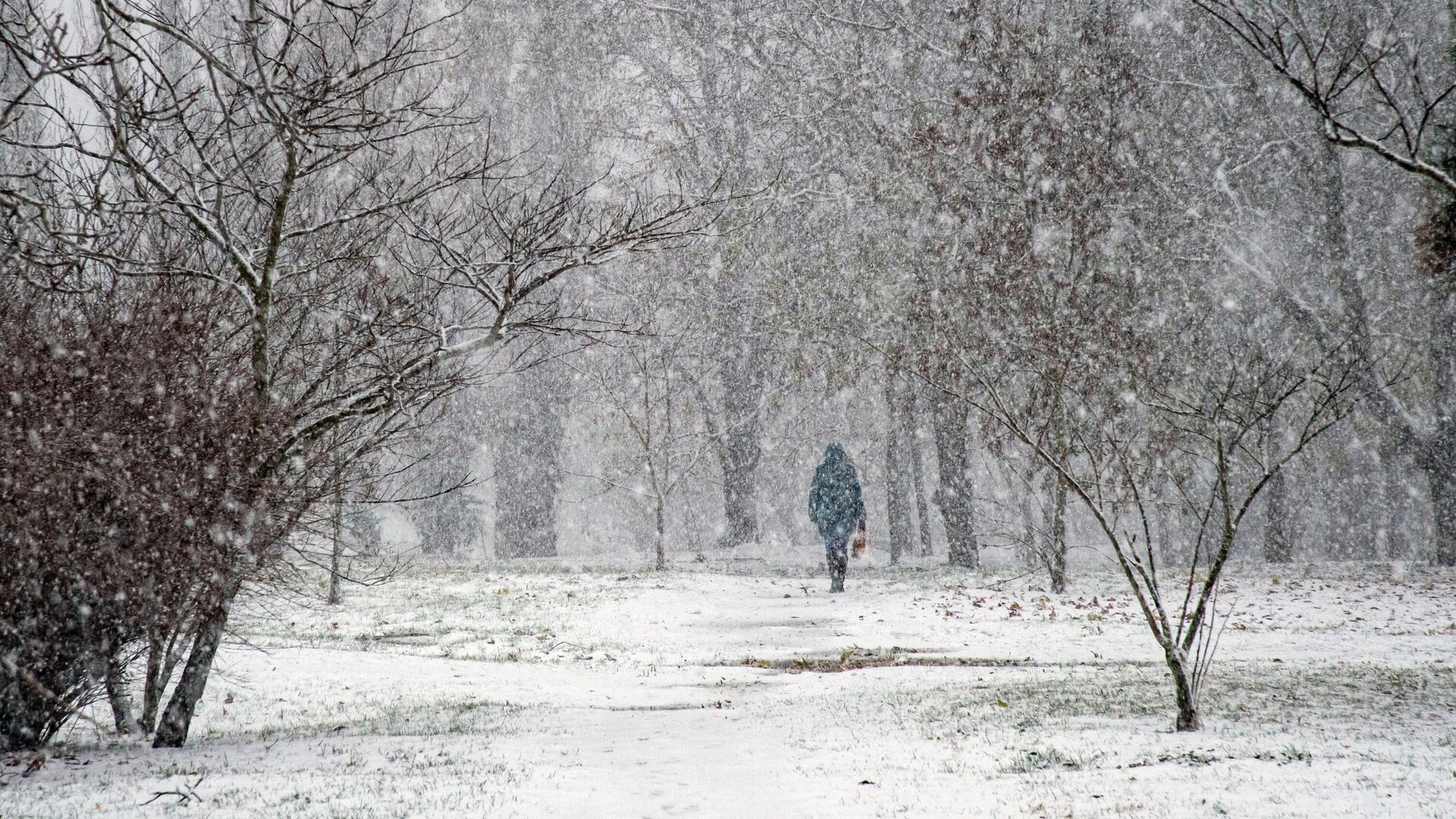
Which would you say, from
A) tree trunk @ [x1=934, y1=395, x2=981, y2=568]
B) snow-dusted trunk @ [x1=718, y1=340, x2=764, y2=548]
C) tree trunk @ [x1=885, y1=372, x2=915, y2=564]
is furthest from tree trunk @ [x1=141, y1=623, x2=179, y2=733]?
snow-dusted trunk @ [x1=718, y1=340, x2=764, y2=548]

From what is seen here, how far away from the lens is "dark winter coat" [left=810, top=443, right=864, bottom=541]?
13797 mm

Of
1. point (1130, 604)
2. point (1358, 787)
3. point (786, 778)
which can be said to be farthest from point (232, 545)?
point (1130, 604)

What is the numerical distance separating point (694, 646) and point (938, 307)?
7586mm

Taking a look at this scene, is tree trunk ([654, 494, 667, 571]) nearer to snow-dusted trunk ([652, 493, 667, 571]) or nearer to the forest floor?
snow-dusted trunk ([652, 493, 667, 571])

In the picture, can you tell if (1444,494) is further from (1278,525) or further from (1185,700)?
(1185,700)

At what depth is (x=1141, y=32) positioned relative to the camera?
17.4 m

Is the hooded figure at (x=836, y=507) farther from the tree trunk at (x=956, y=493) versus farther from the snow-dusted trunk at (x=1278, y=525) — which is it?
the snow-dusted trunk at (x=1278, y=525)

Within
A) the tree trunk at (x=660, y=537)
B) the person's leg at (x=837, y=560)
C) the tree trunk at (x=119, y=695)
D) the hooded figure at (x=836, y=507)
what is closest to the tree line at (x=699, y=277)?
the tree trunk at (x=119, y=695)

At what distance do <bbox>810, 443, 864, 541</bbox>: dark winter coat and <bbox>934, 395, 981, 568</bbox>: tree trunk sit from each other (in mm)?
4373

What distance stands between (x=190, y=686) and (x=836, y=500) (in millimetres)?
9345

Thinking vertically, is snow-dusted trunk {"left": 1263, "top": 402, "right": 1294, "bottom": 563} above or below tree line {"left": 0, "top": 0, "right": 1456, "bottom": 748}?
below

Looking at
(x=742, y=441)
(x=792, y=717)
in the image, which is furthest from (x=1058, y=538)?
(x=742, y=441)

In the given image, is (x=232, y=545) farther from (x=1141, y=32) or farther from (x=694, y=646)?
(x=1141, y=32)

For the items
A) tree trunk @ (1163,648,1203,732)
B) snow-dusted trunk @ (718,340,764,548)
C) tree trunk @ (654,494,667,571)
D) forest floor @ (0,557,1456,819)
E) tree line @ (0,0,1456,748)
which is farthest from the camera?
snow-dusted trunk @ (718,340,764,548)
